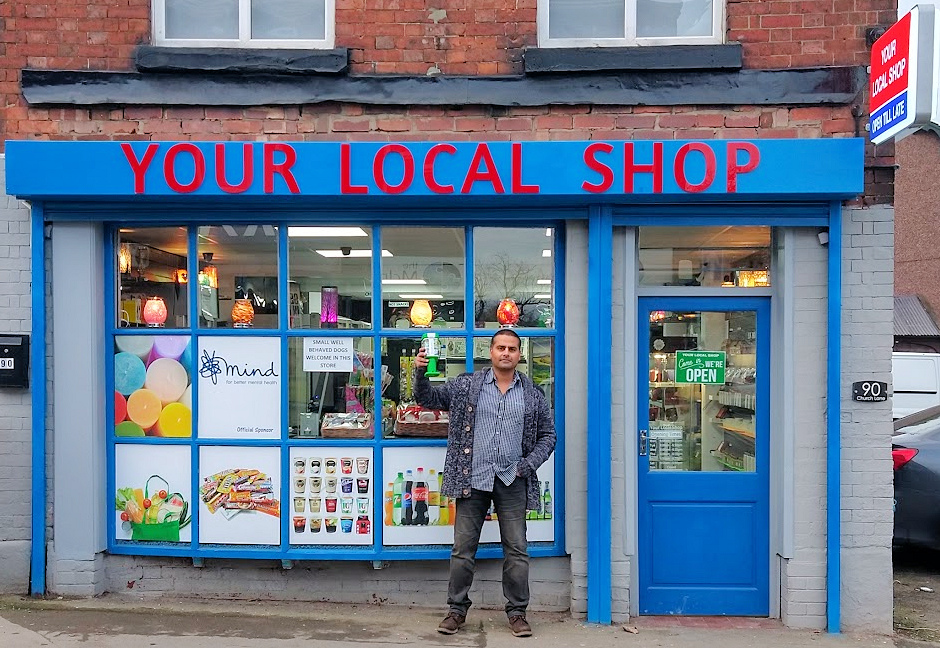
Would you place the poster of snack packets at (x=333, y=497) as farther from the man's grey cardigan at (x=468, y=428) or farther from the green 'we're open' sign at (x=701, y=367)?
the green 'we're open' sign at (x=701, y=367)

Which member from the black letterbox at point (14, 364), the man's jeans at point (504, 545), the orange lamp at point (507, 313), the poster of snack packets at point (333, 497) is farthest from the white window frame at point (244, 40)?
the man's jeans at point (504, 545)

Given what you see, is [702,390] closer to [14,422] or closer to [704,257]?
[704,257]

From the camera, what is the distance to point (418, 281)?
535 centimetres

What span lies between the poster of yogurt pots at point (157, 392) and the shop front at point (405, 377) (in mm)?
15

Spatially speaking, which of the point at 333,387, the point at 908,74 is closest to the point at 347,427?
the point at 333,387

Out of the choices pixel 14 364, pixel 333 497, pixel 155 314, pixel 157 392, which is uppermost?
pixel 155 314

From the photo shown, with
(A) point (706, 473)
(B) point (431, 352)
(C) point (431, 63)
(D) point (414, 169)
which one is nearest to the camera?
(B) point (431, 352)

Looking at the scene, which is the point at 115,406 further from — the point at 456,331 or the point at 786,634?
the point at 786,634

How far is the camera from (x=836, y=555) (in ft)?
16.3

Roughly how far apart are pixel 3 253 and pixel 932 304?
21894 millimetres

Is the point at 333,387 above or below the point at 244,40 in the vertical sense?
below

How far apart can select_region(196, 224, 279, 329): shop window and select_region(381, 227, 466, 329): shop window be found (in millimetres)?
777

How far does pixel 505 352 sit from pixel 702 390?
58.5 inches

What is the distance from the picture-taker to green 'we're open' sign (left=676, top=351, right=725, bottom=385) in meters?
5.28
